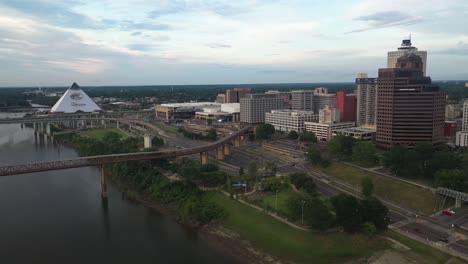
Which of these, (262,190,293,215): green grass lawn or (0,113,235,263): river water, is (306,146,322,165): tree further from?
(0,113,235,263): river water

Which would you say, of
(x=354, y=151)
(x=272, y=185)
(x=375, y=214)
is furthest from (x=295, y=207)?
(x=354, y=151)

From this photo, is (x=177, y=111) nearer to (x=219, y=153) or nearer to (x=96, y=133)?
(x=96, y=133)

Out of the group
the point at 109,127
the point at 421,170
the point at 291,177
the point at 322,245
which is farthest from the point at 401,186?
the point at 109,127

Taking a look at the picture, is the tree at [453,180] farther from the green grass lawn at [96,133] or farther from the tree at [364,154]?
the green grass lawn at [96,133]

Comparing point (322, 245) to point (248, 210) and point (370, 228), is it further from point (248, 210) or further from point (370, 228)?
point (248, 210)

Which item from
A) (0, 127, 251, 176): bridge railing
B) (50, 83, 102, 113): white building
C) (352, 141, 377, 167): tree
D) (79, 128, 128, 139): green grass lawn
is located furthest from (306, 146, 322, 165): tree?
(50, 83, 102, 113): white building

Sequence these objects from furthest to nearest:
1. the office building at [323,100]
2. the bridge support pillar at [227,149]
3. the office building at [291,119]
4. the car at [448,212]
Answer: the office building at [323,100] → the office building at [291,119] → the bridge support pillar at [227,149] → the car at [448,212]

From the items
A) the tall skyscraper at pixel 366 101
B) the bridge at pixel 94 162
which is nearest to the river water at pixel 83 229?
the bridge at pixel 94 162

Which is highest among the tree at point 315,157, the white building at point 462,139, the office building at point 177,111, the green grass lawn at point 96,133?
the office building at point 177,111
